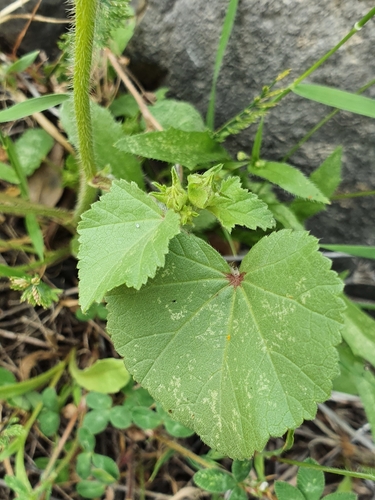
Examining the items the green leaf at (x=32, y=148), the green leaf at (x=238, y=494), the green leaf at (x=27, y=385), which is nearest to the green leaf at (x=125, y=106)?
the green leaf at (x=32, y=148)

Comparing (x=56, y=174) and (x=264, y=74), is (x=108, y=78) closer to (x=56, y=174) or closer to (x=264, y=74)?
(x=56, y=174)

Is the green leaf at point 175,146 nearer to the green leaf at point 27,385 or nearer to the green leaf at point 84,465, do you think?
the green leaf at point 27,385

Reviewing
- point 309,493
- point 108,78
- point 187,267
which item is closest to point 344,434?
point 309,493

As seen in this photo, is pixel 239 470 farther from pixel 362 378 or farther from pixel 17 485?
pixel 17 485

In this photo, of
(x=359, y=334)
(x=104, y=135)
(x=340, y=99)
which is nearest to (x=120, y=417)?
(x=359, y=334)

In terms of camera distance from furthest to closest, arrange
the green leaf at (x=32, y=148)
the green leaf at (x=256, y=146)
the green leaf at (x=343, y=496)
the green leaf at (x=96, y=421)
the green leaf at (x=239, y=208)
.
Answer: the green leaf at (x=32, y=148) < the green leaf at (x=96, y=421) < the green leaf at (x=256, y=146) < the green leaf at (x=343, y=496) < the green leaf at (x=239, y=208)

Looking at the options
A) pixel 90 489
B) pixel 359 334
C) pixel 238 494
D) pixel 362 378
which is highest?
pixel 359 334
